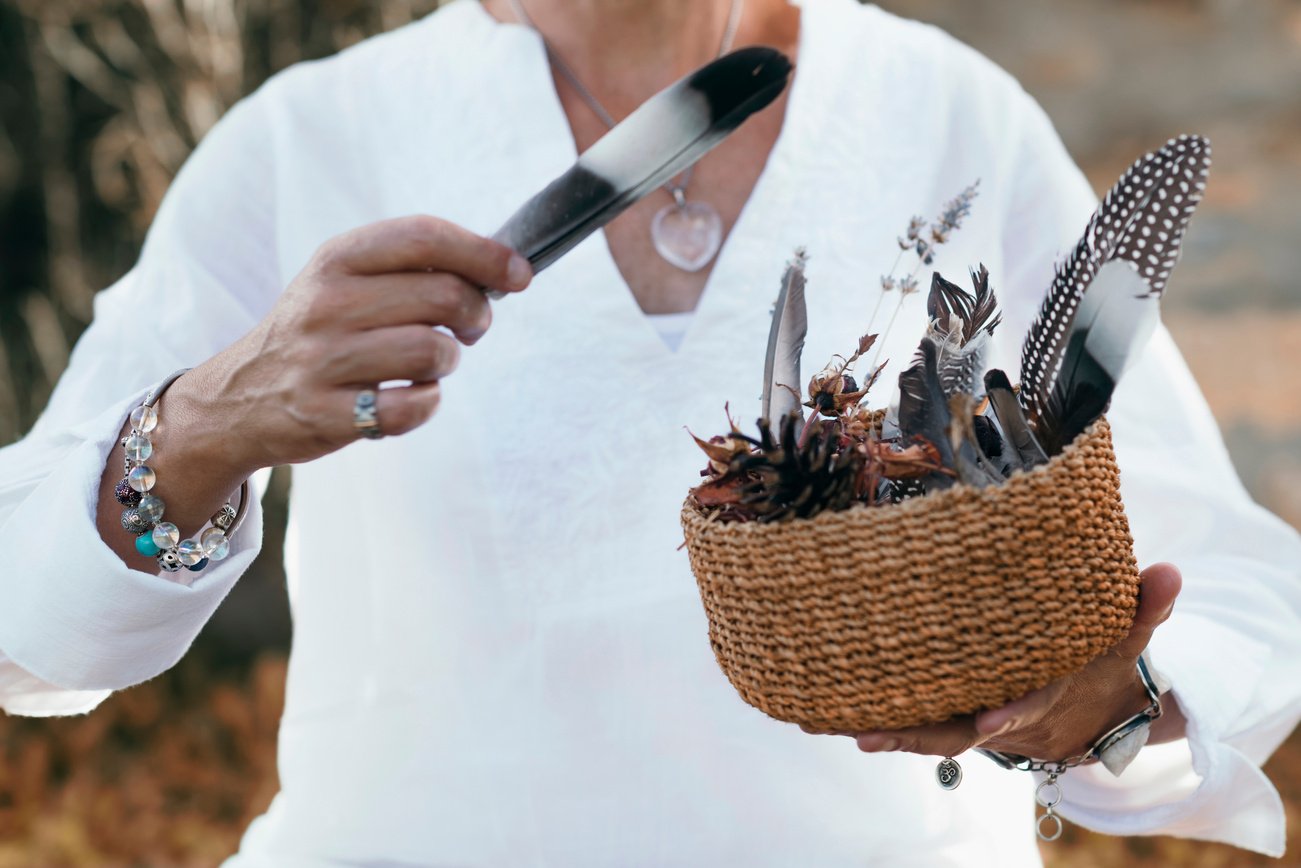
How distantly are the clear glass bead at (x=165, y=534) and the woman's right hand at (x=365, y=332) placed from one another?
0.39 ft

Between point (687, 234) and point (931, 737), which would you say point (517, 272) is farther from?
point (687, 234)

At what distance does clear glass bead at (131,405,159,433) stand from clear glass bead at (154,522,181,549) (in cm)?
7

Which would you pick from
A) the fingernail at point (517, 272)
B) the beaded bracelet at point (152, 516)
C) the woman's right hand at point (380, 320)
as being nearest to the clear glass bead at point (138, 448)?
the beaded bracelet at point (152, 516)

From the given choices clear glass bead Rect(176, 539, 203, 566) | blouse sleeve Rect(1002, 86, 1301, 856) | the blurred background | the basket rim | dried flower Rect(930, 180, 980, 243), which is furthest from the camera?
the blurred background

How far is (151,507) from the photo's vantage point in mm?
921

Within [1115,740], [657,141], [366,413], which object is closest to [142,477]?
[366,413]

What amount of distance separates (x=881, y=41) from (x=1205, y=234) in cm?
215

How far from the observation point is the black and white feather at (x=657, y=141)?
780 millimetres

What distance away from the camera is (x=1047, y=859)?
2723mm

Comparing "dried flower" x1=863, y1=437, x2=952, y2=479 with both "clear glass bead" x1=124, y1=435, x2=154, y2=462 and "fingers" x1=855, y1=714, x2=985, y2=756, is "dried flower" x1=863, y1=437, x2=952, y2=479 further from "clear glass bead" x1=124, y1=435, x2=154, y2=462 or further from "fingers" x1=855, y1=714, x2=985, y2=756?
"clear glass bead" x1=124, y1=435, x2=154, y2=462

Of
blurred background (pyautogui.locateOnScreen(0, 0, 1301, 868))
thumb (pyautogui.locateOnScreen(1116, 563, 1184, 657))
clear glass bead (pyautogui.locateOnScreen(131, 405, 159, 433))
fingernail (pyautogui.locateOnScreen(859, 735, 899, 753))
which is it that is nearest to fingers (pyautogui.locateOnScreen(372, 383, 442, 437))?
clear glass bead (pyautogui.locateOnScreen(131, 405, 159, 433))

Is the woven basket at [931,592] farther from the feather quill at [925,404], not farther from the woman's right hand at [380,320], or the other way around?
the woman's right hand at [380,320]

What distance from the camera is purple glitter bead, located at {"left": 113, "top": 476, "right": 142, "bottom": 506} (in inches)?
36.4

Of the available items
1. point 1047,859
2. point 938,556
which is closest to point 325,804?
point 938,556
